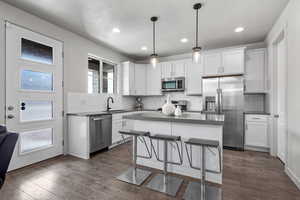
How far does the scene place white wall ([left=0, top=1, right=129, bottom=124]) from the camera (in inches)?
89.7

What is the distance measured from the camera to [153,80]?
4930 millimetres

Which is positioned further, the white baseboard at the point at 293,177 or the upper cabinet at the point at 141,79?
the upper cabinet at the point at 141,79

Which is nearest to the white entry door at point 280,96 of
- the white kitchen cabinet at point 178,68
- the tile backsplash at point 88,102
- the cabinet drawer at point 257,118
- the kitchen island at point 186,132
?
the cabinet drawer at point 257,118

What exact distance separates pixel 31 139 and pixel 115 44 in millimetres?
2998

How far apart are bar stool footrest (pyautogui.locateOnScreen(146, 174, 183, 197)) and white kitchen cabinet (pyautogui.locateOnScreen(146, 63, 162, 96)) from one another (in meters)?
3.02

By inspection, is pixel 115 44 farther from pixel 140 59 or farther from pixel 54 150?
pixel 54 150

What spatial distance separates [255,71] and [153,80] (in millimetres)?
2938

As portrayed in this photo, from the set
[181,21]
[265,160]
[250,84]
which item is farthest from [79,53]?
[265,160]

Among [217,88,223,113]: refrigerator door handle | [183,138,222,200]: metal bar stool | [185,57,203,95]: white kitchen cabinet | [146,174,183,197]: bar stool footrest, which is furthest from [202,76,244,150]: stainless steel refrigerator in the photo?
[146,174,183,197]: bar stool footrest

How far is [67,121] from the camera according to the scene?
10.6 feet

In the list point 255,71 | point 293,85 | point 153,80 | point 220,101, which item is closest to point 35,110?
point 153,80

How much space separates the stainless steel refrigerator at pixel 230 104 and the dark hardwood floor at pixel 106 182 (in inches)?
26.2

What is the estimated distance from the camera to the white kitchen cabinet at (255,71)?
3514 mm

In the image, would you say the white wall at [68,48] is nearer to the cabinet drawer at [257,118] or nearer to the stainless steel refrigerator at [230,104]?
the stainless steel refrigerator at [230,104]
